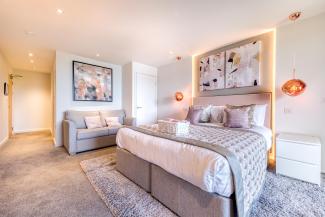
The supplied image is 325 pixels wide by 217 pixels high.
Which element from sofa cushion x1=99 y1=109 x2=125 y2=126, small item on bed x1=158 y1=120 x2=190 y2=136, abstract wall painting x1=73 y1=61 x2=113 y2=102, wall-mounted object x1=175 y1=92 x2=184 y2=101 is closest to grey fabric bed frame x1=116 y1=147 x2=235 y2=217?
small item on bed x1=158 y1=120 x2=190 y2=136

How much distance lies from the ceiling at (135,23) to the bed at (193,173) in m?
1.85

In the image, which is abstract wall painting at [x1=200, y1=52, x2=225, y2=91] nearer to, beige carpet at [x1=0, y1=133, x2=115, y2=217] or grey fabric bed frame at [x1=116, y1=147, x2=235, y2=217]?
grey fabric bed frame at [x1=116, y1=147, x2=235, y2=217]

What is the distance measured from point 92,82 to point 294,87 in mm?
4751

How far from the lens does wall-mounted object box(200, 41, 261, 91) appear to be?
3094mm

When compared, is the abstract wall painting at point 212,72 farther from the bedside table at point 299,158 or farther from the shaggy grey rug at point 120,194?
the shaggy grey rug at point 120,194

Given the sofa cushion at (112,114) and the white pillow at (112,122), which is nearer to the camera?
the white pillow at (112,122)

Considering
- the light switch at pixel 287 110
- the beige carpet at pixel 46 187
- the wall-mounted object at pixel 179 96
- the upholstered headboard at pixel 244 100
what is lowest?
the beige carpet at pixel 46 187

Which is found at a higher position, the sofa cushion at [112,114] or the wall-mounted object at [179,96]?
the wall-mounted object at [179,96]

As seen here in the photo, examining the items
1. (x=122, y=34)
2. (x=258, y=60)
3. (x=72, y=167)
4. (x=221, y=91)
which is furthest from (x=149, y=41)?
(x=72, y=167)

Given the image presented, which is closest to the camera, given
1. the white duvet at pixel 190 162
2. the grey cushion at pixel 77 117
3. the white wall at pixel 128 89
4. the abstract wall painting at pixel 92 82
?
the white duvet at pixel 190 162

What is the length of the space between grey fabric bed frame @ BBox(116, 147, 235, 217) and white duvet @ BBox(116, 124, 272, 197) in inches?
3.4

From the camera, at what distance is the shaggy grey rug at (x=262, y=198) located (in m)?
1.52

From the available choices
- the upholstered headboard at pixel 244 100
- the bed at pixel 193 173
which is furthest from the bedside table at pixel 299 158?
the bed at pixel 193 173

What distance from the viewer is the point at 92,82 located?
443cm
